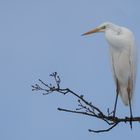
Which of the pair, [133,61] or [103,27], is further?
[133,61]

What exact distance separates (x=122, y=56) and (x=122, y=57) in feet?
0.06

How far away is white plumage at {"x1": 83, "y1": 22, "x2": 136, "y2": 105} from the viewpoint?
20.9 ft

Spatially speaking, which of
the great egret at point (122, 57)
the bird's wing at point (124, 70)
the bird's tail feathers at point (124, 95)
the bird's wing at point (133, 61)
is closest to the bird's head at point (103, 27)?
the great egret at point (122, 57)

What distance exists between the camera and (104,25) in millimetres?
6367

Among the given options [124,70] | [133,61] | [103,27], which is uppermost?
[103,27]

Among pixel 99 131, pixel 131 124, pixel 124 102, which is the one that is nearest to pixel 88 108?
pixel 99 131

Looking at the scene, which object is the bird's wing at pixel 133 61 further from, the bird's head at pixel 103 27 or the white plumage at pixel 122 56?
the bird's head at pixel 103 27

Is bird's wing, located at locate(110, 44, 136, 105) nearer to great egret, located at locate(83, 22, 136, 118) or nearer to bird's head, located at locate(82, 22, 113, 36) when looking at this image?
great egret, located at locate(83, 22, 136, 118)

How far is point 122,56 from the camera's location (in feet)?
21.6

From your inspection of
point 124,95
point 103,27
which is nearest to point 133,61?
point 124,95

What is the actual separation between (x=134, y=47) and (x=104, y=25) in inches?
24.9

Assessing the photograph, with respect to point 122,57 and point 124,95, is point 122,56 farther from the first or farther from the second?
point 124,95

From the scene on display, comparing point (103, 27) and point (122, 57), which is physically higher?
point (103, 27)

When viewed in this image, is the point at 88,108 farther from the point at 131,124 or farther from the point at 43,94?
the point at 131,124
